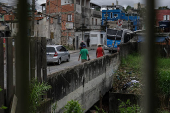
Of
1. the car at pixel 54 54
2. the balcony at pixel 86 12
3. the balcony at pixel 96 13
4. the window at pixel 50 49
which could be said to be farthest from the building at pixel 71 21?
the window at pixel 50 49

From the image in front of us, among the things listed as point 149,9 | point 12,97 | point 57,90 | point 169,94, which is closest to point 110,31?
point 169,94

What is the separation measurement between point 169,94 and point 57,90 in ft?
14.9

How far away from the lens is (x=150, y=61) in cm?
68

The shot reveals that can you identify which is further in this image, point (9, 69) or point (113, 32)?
point (113, 32)

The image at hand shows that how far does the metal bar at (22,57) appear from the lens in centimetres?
70

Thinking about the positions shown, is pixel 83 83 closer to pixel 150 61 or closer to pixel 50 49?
pixel 150 61

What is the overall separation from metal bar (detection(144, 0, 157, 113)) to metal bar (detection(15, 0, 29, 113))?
39cm

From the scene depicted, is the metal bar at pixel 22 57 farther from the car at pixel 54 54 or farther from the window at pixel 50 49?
the window at pixel 50 49

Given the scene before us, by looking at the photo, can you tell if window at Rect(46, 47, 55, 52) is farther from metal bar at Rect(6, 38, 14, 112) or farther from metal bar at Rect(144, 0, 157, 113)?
metal bar at Rect(144, 0, 157, 113)

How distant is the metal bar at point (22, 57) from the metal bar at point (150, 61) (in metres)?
0.39

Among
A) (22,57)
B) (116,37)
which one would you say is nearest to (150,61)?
(22,57)

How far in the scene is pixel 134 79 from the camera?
10312mm

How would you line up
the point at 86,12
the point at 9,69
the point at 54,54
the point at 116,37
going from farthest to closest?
the point at 86,12
the point at 116,37
the point at 54,54
the point at 9,69

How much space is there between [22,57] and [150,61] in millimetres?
421
